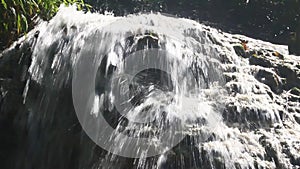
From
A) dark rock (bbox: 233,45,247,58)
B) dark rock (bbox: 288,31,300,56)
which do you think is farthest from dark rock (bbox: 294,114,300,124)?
dark rock (bbox: 288,31,300,56)

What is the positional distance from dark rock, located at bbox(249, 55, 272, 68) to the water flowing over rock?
0.02 meters

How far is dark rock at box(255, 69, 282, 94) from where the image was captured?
5527mm

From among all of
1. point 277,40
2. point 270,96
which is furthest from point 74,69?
point 277,40

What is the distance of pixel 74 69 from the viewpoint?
516cm

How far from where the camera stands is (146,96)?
4543 mm

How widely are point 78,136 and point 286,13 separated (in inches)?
365

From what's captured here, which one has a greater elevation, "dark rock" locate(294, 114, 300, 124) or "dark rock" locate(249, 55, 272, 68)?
"dark rock" locate(249, 55, 272, 68)

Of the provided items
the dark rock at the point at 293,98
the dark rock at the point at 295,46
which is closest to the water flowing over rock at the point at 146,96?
the dark rock at the point at 293,98

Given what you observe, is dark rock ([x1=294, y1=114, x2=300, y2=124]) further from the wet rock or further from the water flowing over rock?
the wet rock

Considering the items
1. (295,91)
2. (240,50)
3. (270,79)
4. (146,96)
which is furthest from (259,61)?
(146,96)

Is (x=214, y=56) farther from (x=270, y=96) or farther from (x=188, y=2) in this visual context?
(x=188, y=2)

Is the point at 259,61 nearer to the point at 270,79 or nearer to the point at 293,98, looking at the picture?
the point at 270,79

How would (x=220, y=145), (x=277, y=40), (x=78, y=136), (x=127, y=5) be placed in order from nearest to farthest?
(x=220, y=145)
(x=78, y=136)
(x=277, y=40)
(x=127, y=5)

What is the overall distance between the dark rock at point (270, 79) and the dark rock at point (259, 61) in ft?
0.75
